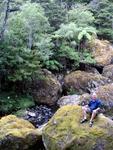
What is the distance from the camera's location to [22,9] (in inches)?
924

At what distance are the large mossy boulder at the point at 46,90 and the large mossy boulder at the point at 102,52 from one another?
5257 mm

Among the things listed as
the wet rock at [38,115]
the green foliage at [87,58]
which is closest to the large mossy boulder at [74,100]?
the wet rock at [38,115]

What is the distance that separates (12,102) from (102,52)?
405 inches

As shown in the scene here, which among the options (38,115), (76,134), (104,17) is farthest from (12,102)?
(104,17)

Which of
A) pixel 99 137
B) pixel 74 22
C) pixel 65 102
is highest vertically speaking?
pixel 74 22

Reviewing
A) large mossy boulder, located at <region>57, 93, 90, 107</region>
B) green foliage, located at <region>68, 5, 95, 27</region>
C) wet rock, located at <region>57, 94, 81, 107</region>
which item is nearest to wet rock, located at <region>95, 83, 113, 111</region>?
large mossy boulder, located at <region>57, 93, 90, 107</region>

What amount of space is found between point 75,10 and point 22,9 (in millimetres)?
6726

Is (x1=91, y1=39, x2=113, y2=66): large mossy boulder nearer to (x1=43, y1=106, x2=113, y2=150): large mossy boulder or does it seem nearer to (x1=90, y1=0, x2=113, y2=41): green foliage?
(x1=90, y1=0, x2=113, y2=41): green foliage

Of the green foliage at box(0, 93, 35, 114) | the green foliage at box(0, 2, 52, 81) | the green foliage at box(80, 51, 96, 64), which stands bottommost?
the green foliage at box(0, 93, 35, 114)

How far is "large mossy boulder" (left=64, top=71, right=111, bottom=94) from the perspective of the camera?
80.8ft

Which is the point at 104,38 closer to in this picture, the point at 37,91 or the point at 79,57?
the point at 79,57

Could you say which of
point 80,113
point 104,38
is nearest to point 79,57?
point 104,38

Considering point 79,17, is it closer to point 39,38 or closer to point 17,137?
point 39,38

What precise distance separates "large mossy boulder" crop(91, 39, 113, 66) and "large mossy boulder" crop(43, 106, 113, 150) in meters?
A: 14.3
